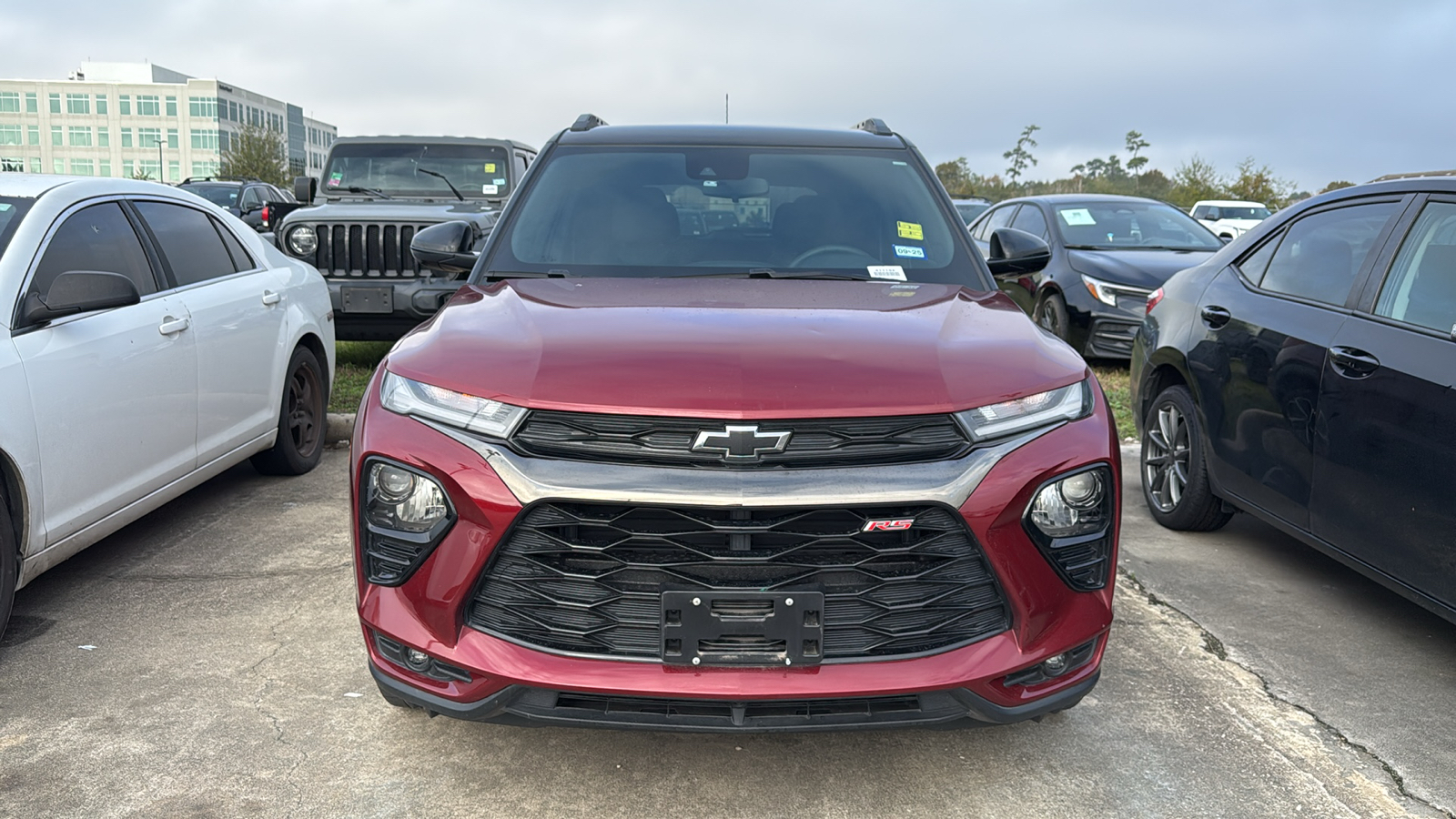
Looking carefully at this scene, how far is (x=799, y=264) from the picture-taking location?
12.0ft

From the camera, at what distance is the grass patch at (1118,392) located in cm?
724

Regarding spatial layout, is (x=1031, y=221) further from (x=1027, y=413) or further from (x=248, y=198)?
(x=248, y=198)

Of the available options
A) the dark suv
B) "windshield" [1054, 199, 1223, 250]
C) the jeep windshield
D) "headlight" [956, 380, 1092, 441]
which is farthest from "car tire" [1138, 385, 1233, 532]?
the dark suv

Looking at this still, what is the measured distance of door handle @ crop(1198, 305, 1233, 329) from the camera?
466cm

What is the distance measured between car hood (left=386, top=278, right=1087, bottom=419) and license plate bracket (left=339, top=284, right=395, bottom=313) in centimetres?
557

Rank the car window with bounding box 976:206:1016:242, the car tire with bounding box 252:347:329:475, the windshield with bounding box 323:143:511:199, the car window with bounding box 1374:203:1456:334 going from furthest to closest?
the car window with bounding box 976:206:1016:242 → the windshield with bounding box 323:143:511:199 → the car tire with bounding box 252:347:329:475 → the car window with bounding box 1374:203:1456:334

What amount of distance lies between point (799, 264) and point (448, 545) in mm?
1680

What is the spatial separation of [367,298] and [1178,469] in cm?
598

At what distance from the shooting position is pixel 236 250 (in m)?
5.48

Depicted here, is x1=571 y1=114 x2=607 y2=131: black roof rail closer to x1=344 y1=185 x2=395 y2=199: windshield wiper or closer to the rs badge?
the rs badge

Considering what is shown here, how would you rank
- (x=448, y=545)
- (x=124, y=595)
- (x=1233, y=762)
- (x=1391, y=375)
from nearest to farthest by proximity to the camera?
(x=448, y=545), (x=1233, y=762), (x=1391, y=375), (x=124, y=595)

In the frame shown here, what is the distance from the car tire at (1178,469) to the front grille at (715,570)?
2.86m

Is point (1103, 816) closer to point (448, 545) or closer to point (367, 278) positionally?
point (448, 545)

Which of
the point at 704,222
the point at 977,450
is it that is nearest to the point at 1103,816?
the point at 977,450
